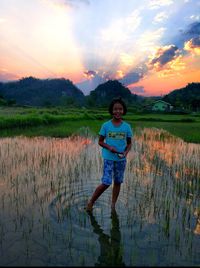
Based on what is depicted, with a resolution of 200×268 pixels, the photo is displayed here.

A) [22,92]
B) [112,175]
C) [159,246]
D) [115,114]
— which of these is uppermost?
[22,92]

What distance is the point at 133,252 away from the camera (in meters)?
3.17

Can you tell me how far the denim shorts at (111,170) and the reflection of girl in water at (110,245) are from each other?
0.55 metres

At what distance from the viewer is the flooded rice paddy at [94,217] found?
3090mm

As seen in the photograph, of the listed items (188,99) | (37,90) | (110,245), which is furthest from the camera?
(37,90)

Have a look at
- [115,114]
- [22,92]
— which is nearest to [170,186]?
[115,114]

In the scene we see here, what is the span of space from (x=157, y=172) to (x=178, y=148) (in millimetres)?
4080

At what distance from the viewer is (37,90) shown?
124125 mm

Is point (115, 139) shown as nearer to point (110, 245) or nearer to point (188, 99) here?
point (110, 245)

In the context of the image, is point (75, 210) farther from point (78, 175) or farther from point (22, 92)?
point (22, 92)

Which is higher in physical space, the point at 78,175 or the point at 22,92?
the point at 22,92

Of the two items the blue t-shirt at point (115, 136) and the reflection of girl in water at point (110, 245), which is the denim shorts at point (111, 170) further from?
the reflection of girl in water at point (110, 245)

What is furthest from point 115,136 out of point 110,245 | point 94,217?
point 110,245

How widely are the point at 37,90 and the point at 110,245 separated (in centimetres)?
12533

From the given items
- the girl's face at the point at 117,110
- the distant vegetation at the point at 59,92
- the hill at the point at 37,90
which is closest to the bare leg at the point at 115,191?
the girl's face at the point at 117,110
